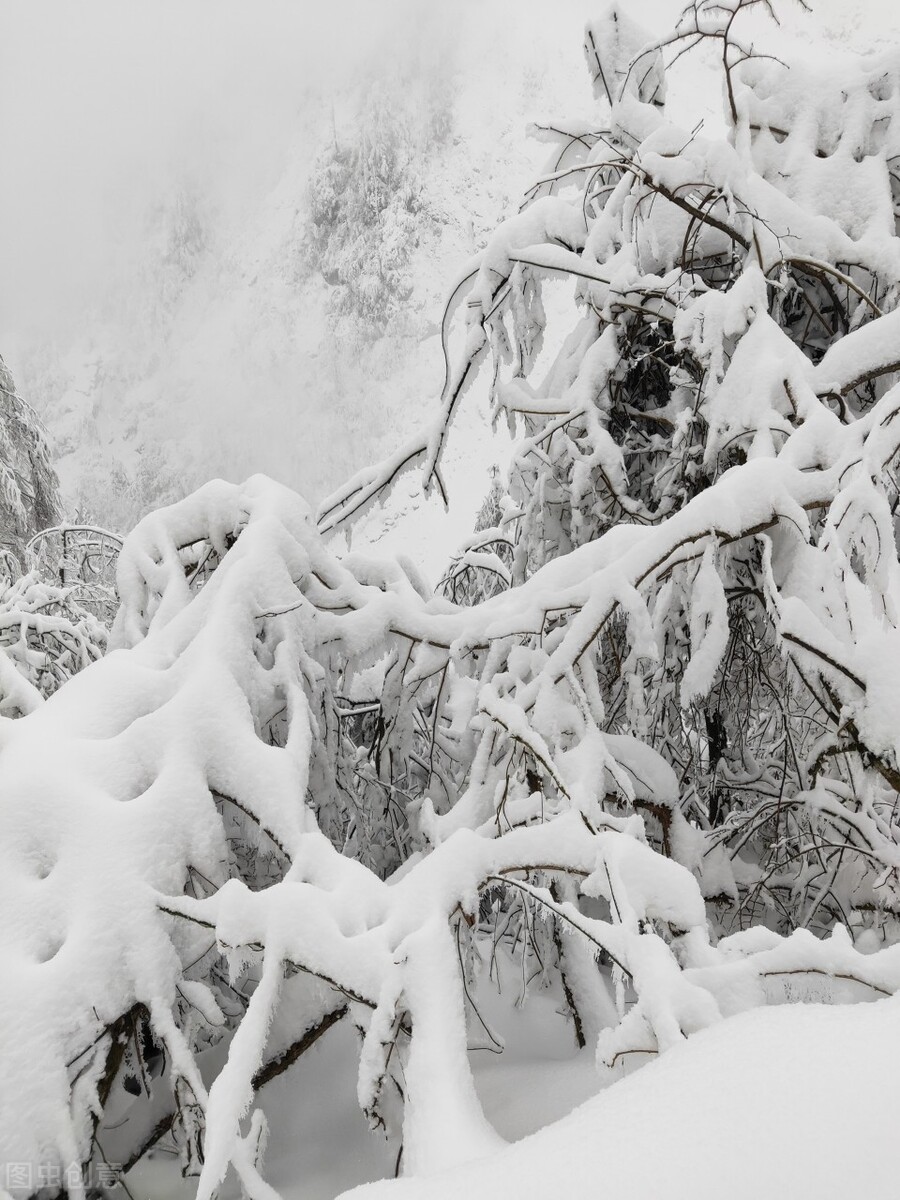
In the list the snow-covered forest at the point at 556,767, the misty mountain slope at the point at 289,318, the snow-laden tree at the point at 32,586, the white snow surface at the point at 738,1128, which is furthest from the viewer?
the misty mountain slope at the point at 289,318

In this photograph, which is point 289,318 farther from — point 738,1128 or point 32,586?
point 738,1128

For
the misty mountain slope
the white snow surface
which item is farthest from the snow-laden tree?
the misty mountain slope

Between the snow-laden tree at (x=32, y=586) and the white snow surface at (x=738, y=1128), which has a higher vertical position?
the snow-laden tree at (x=32, y=586)

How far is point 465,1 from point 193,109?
179ft

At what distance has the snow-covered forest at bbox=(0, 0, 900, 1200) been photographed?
3.33 feet

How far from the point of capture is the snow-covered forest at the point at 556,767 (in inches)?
40.0

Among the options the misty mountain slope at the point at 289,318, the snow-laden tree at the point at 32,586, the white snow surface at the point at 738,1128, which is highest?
the misty mountain slope at the point at 289,318

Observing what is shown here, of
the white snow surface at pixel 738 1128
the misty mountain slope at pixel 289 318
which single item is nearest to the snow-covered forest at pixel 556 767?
the white snow surface at pixel 738 1128

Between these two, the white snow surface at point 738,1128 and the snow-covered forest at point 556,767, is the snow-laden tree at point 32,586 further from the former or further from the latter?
the white snow surface at point 738,1128

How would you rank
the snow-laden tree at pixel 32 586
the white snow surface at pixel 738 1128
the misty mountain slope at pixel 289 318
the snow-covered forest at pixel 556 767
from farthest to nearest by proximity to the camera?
the misty mountain slope at pixel 289 318, the snow-laden tree at pixel 32 586, the snow-covered forest at pixel 556 767, the white snow surface at pixel 738 1128

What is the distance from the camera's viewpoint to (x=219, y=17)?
A: 164625 mm

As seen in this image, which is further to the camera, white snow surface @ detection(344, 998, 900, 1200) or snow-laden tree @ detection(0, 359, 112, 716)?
snow-laden tree @ detection(0, 359, 112, 716)

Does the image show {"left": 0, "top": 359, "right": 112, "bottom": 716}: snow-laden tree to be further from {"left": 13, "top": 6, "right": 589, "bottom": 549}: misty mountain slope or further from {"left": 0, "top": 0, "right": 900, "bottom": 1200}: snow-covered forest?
{"left": 13, "top": 6, "right": 589, "bottom": 549}: misty mountain slope

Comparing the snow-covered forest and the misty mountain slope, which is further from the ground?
the misty mountain slope
